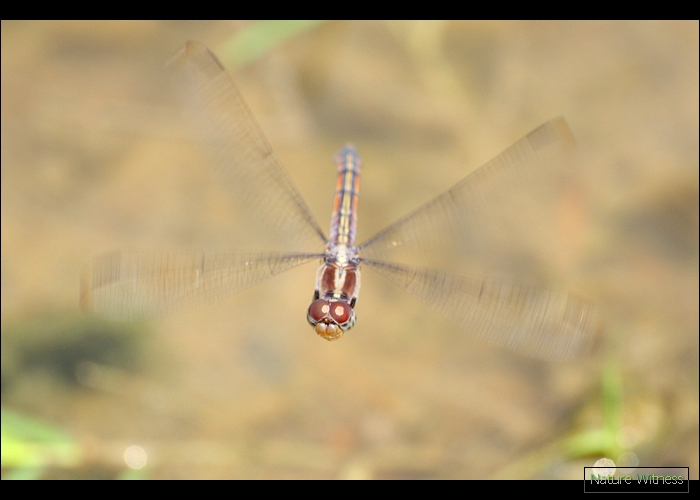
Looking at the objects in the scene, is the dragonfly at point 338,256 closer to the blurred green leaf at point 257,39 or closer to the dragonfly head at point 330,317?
the dragonfly head at point 330,317

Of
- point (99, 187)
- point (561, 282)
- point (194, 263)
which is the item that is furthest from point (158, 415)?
point (561, 282)

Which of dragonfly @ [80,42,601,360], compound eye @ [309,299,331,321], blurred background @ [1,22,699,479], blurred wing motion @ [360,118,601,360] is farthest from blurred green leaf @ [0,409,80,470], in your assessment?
blurred wing motion @ [360,118,601,360]

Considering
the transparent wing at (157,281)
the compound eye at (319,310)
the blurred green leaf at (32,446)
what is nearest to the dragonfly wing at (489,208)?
the compound eye at (319,310)

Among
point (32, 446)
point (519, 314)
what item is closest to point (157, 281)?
point (32, 446)

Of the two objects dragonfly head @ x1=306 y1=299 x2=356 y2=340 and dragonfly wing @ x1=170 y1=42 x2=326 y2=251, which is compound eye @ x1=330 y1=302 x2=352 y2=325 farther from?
dragonfly wing @ x1=170 y1=42 x2=326 y2=251

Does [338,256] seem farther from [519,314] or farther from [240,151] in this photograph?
[519,314]

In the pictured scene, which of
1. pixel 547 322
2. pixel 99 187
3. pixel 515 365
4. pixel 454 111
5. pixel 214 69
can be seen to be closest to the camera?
pixel 547 322

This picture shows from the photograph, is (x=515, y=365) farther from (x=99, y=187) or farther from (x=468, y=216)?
(x=99, y=187)
